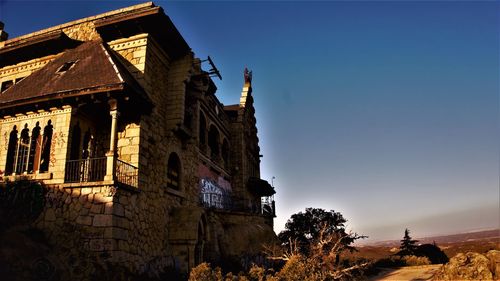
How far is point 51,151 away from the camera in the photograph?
12.6 metres

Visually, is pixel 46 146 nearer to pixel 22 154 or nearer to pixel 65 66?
pixel 22 154

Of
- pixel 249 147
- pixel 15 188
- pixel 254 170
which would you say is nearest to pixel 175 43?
pixel 15 188

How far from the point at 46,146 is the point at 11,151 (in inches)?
59.2

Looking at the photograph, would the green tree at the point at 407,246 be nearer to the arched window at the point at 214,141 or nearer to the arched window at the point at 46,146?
the arched window at the point at 214,141

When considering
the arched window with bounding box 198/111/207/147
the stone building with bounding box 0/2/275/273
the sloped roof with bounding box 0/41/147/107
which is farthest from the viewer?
the arched window with bounding box 198/111/207/147

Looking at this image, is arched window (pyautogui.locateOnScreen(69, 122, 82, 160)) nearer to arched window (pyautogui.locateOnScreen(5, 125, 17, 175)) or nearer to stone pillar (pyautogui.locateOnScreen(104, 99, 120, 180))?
stone pillar (pyautogui.locateOnScreen(104, 99, 120, 180))

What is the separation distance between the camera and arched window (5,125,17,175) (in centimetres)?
1354

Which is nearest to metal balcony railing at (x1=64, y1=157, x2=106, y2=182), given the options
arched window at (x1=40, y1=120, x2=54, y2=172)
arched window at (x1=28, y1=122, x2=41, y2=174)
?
arched window at (x1=40, y1=120, x2=54, y2=172)

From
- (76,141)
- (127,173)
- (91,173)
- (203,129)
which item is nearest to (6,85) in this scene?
(76,141)

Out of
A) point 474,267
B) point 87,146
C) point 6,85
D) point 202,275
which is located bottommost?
point 474,267

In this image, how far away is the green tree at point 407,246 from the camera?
34.3 metres

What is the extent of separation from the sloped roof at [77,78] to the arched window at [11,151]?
3.50 feet

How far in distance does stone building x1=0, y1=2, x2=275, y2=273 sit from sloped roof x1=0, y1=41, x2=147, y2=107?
0.18ft

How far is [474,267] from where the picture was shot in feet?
54.1
